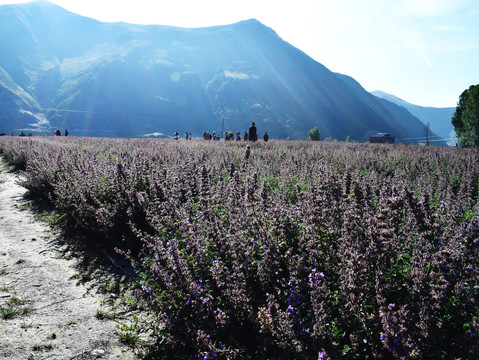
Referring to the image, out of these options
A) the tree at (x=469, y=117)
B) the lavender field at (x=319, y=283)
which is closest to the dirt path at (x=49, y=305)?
the lavender field at (x=319, y=283)

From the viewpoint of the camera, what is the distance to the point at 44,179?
25.8 feet

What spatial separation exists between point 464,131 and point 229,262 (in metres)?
74.6

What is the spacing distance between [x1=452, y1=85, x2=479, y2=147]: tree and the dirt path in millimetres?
65466

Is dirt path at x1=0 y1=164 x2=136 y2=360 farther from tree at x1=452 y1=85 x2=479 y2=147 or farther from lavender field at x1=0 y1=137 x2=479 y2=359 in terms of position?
tree at x1=452 y1=85 x2=479 y2=147

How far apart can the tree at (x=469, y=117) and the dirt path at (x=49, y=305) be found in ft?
215

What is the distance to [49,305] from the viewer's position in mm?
3584

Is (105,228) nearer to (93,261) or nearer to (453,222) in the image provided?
(93,261)

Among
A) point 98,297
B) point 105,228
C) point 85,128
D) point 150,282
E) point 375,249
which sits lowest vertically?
point 98,297

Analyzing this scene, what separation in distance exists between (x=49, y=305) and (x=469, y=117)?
7307cm

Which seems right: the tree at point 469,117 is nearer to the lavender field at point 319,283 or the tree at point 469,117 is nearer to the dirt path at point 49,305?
the lavender field at point 319,283

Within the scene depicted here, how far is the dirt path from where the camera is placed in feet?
9.55

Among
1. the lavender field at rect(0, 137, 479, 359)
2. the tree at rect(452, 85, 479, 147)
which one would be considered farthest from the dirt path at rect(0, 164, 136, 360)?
the tree at rect(452, 85, 479, 147)

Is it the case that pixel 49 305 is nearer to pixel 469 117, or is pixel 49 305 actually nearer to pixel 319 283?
pixel 319 283

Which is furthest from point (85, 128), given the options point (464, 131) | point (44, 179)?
point (44, 179)
